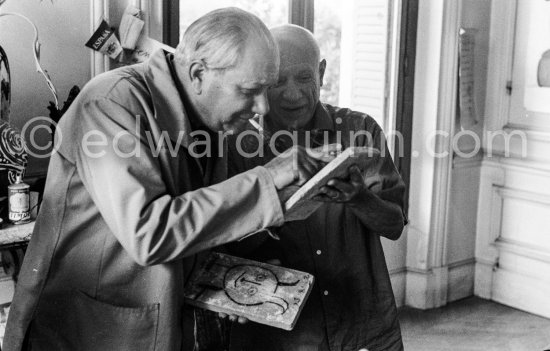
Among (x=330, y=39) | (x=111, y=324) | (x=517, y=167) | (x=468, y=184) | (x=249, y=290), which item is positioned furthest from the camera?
(x=468, y=184)

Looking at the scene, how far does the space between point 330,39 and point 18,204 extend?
7.13 feet

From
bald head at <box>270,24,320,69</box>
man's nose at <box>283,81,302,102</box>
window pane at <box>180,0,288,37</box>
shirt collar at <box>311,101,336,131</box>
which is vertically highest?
window pane at <box>180,0,288,37</box>

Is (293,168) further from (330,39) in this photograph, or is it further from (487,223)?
(487,223)

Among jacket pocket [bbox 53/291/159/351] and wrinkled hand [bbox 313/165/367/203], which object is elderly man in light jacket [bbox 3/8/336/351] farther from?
wrinkled hand [bbox 313/165/367/203]

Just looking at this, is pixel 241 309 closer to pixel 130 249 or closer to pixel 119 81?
pixel 130 249

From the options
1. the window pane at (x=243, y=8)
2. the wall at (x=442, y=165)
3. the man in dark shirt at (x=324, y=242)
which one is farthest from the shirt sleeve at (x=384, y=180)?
the wall at (x=442, y=165)

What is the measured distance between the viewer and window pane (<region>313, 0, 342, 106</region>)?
3.84 m

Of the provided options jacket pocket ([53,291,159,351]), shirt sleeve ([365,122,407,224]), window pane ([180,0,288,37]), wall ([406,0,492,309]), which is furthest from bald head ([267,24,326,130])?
wall ([406,0,492,309])

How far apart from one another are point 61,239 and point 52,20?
1.32 m

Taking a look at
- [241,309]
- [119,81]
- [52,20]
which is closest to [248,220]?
[241,309]

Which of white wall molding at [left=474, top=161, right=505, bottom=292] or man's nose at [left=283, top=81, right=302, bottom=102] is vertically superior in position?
man's nose at [left=283, top=81, right=302, bottom=102]

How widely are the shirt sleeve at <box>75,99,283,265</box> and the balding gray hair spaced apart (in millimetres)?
217

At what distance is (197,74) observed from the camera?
1.64 meters

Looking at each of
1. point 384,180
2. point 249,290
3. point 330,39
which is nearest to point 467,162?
point 330,39
